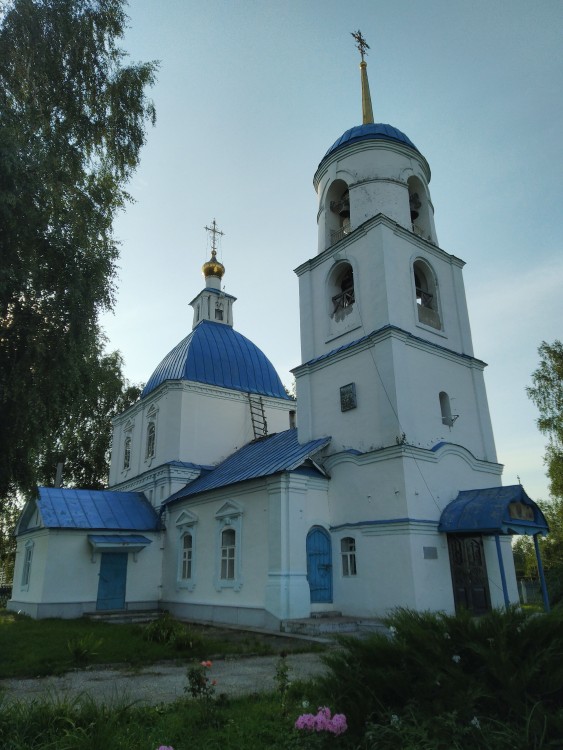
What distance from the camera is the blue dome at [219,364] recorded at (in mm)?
21812

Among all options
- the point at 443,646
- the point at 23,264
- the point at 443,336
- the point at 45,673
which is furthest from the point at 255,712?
the point at 443,336

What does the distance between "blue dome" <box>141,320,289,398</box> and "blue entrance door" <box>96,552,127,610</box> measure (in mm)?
7002

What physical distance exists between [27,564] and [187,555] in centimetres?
605

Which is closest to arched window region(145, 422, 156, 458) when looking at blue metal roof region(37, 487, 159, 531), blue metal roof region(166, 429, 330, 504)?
blue metal roof region(37, 487, 159, 531)

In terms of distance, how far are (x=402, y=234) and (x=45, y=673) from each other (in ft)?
42.6

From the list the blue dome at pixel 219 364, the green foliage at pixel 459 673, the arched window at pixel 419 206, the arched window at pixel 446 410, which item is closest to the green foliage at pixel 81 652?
the green foliage at pixel 459 673

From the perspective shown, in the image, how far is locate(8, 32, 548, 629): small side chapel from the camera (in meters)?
12.2

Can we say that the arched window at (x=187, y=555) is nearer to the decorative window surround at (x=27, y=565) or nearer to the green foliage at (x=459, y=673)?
the decorative window surround at (x=27, y=565)

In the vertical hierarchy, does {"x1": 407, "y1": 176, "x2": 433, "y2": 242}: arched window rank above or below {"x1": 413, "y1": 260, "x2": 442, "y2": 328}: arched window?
above

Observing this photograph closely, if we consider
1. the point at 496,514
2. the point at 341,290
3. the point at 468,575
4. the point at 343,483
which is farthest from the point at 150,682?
the point at 341,290

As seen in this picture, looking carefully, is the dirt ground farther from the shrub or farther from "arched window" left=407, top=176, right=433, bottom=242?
"arched window" left=407, top=176, right=433, bottom=242

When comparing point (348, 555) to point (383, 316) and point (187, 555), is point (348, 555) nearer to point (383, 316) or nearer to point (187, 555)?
point (383, 316)

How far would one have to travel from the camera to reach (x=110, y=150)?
10211 mm

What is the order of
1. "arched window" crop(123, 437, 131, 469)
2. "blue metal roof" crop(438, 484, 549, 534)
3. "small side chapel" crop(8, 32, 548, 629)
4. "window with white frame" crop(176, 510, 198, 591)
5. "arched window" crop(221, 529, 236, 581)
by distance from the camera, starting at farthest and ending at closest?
"arched window" crop(123, 437, 131, 469) < "window with white frame" crop(176, 510, 198, 591) < "arched window" crop(221, 529, 236, 581) < "small side chapel" crop(8, 32, 548, 629) < "blue metal roof" crop(438, 484, 549, 534)
